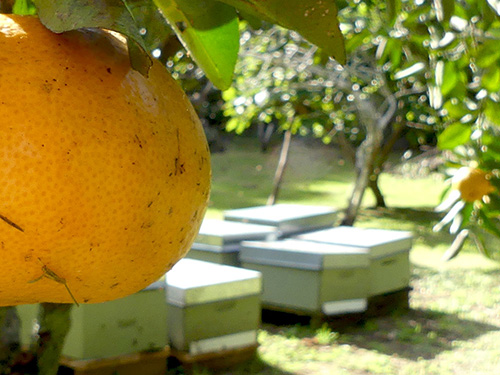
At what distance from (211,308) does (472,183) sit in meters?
2.23

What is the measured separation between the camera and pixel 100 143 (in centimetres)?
36

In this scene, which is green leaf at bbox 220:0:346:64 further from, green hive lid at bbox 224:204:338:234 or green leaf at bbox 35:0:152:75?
green hive lid at bbox 224:204:338:234

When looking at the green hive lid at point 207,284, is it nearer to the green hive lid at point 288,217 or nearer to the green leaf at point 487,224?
the green hive lid at point 288,217

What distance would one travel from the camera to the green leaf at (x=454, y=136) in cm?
92

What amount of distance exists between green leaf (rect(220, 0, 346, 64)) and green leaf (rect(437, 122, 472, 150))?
0.59m

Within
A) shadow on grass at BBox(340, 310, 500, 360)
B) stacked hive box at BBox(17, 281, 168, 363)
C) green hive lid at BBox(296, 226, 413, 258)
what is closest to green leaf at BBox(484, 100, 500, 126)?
stacked hive box at BBox(17, 281, 168, 363)

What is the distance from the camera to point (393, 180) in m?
10.7

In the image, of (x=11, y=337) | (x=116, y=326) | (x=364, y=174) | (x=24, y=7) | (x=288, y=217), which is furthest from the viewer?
(x=364, y=174)

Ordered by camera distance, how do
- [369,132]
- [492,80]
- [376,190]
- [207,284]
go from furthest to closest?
[376,190] < [369,132] < [207,284] < [492,80]

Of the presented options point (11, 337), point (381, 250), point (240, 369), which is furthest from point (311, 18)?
point (381, 250)

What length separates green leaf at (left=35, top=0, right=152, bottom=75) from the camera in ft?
1.09

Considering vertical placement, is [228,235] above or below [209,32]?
below

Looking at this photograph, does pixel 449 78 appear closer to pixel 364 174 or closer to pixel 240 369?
pixel 240 369

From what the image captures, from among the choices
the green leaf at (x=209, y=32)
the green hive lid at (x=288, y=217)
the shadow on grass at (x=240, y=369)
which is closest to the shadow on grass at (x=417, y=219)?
the green hive lid at (x=288, y=217)
